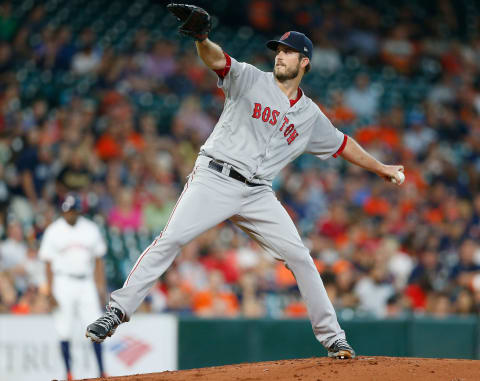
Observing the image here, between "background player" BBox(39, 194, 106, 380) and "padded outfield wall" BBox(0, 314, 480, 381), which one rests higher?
"background player" BBox(39, 194, 106, 380)

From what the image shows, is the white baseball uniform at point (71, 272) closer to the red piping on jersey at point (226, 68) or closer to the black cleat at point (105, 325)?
the black cleat at point (105, 325)

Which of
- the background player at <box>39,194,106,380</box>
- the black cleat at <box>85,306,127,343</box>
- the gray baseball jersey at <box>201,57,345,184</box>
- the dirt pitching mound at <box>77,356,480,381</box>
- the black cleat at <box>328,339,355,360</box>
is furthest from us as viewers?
the background player at <box>39,194,106,380</box>

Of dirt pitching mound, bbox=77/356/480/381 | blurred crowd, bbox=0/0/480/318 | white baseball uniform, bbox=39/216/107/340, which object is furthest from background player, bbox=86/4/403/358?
blurred crowd, bbox=0/0/480/318

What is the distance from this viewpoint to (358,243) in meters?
10.6

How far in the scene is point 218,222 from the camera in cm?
465

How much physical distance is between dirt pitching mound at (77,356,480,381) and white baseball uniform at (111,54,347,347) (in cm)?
33

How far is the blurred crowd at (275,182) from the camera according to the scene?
9.26 m

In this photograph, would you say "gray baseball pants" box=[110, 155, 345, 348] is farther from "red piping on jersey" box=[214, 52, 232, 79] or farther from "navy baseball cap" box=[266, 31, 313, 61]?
"navy baseball cap" box=[266, 31, 313, 61]

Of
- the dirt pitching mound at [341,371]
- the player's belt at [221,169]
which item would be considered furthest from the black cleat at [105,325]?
the player's belt at [221,169]

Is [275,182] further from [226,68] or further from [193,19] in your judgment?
[193,19]

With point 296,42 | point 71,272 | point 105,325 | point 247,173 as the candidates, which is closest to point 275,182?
point 71,272

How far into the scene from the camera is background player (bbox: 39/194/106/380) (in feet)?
24.9

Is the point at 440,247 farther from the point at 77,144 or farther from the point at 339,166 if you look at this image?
the point at 77,144

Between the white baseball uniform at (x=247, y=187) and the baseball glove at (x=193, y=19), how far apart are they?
30cm
